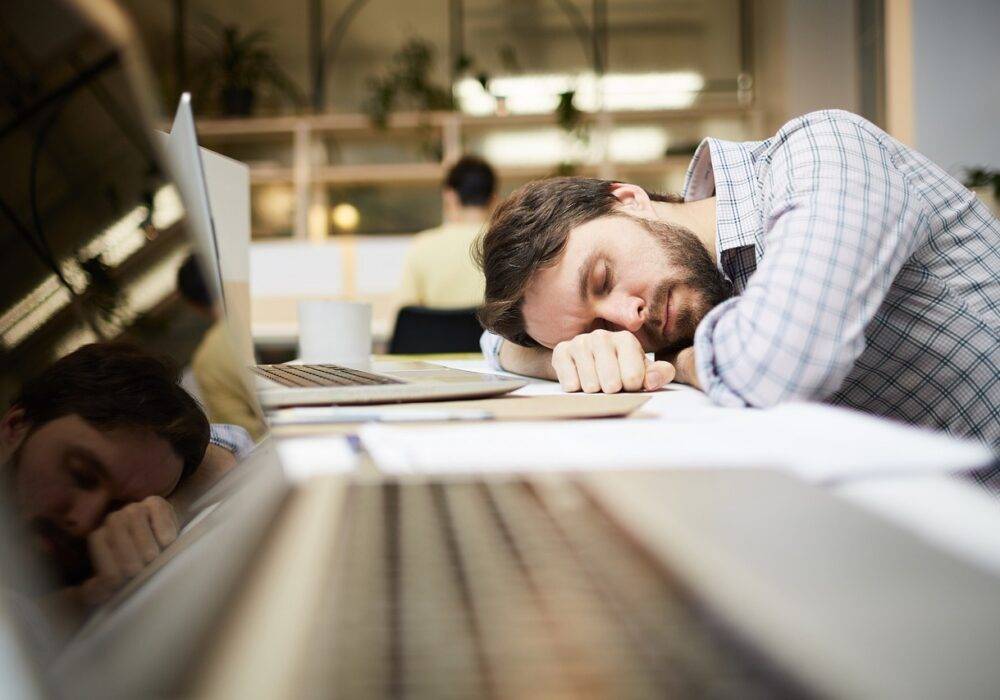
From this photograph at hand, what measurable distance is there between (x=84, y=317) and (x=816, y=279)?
1.64 feet

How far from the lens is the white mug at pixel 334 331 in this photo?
3.50 ft

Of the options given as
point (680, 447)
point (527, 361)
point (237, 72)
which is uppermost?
point (237, 72)

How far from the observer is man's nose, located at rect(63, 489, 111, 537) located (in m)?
0.19

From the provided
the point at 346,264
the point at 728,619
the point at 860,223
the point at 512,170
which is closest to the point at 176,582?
the point at 728,619

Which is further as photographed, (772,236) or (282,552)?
(772,236)

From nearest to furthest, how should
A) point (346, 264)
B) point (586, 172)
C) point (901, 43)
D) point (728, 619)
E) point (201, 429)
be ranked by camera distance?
point (728, 619) < point (201, 429) < point (901, 43) < point (346, 264) < point (586, 172)

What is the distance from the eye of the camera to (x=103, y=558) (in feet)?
0.60

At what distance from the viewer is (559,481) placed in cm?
24

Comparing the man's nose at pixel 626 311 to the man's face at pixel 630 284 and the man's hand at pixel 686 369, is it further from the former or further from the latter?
the man's hand at pixel 686 369

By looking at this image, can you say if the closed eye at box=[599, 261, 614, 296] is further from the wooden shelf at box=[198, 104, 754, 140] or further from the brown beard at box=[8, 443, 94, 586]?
the wooden shelf at box=[198, 104, 754, 140]

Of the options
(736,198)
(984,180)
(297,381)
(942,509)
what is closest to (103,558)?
(942,509)

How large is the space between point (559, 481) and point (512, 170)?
4.88 meters

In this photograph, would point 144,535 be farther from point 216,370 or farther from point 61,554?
point 216,370

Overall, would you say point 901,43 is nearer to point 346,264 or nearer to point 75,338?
point 346,264
